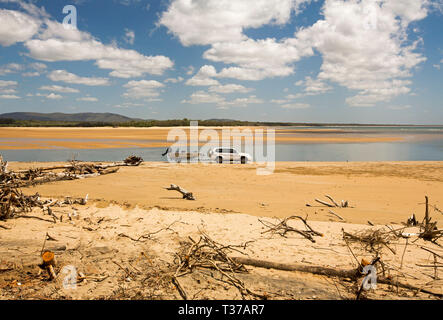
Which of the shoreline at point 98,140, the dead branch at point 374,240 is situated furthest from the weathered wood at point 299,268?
the shoreline at point 98,140

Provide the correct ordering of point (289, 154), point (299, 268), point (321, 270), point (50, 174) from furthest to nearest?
1. point (289, 154)
2. point (50, 174)
3. point (299, 268)
4. point (321, 270)

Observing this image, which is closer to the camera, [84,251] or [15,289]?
[15,289]

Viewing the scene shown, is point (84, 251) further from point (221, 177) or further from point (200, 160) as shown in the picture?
point (200, 160)

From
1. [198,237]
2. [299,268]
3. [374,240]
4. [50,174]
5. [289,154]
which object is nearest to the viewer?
[299,268]

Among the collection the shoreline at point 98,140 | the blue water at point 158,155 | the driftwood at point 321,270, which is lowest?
the driftwood at point 321,270

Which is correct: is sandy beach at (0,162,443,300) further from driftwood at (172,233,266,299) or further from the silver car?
the silver car

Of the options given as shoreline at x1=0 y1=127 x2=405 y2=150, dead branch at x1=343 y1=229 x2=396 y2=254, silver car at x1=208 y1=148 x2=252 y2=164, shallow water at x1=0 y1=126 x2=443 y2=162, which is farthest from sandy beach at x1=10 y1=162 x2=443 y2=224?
shoreline at x1=0 y1=127 x2=405 y2=150

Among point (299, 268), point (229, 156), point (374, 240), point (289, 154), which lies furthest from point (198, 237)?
point (289, 154)

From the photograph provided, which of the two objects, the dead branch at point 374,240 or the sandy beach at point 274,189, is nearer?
the dead branch at point 374,240

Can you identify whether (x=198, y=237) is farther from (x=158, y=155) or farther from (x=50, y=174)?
(x=158, y=155)

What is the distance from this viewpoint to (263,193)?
45.0 feet

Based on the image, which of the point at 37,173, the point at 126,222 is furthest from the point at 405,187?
the point at 37,173

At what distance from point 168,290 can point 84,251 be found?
94.8 inches

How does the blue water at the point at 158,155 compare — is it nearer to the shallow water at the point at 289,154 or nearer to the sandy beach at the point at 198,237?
the shallow water at the point at 289,154
